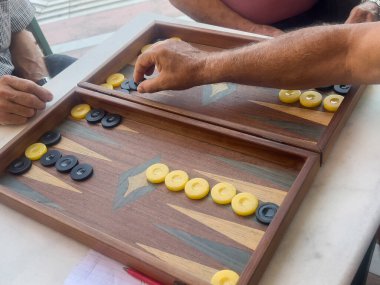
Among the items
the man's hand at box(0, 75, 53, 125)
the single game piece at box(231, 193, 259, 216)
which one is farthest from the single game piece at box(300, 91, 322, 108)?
the man's hand at box(0, 75, 53, 125)

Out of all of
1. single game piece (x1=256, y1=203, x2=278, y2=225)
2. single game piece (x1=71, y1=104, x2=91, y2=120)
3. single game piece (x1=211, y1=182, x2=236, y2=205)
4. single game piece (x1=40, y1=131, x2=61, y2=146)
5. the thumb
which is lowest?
single game piece (x1=40, y1=131, x2=61, y2=146)

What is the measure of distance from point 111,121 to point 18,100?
218mm

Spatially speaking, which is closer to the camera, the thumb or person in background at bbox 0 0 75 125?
the thumb

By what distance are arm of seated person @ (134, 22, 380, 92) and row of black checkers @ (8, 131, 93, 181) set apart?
23 cm

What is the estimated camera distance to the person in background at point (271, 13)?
1.32 m

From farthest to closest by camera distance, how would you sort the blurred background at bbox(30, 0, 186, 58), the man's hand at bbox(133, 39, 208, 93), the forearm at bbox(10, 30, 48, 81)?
the blurred background at bbox(30, 0, 186, 58) → the forearm at bbox(10, 30, 48, 81) → the man's hand at bbox(133, 39, 208, 93)

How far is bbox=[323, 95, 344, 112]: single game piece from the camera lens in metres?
0.90

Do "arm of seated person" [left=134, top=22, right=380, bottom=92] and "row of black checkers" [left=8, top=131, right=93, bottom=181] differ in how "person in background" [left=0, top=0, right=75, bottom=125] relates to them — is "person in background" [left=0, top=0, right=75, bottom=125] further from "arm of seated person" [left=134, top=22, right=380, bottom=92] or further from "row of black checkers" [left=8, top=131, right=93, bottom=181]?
"arm of seated person" [left=134, top=22, right=380, bottom=92]

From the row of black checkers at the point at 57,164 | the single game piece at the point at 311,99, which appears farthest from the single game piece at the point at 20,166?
the single game piece at the point at 311,99

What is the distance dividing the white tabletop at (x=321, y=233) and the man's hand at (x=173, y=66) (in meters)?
0.34

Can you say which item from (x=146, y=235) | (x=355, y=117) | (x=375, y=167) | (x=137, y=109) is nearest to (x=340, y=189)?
(x=375, y=167)

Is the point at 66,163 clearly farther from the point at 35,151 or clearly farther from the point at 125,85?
the point at 125,85

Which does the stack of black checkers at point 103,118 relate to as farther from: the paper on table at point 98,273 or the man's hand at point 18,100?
the paper on table at point 98,273

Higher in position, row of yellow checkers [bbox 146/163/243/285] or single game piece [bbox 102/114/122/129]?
row of yellow checkers [bbox 146/163/243/285]
